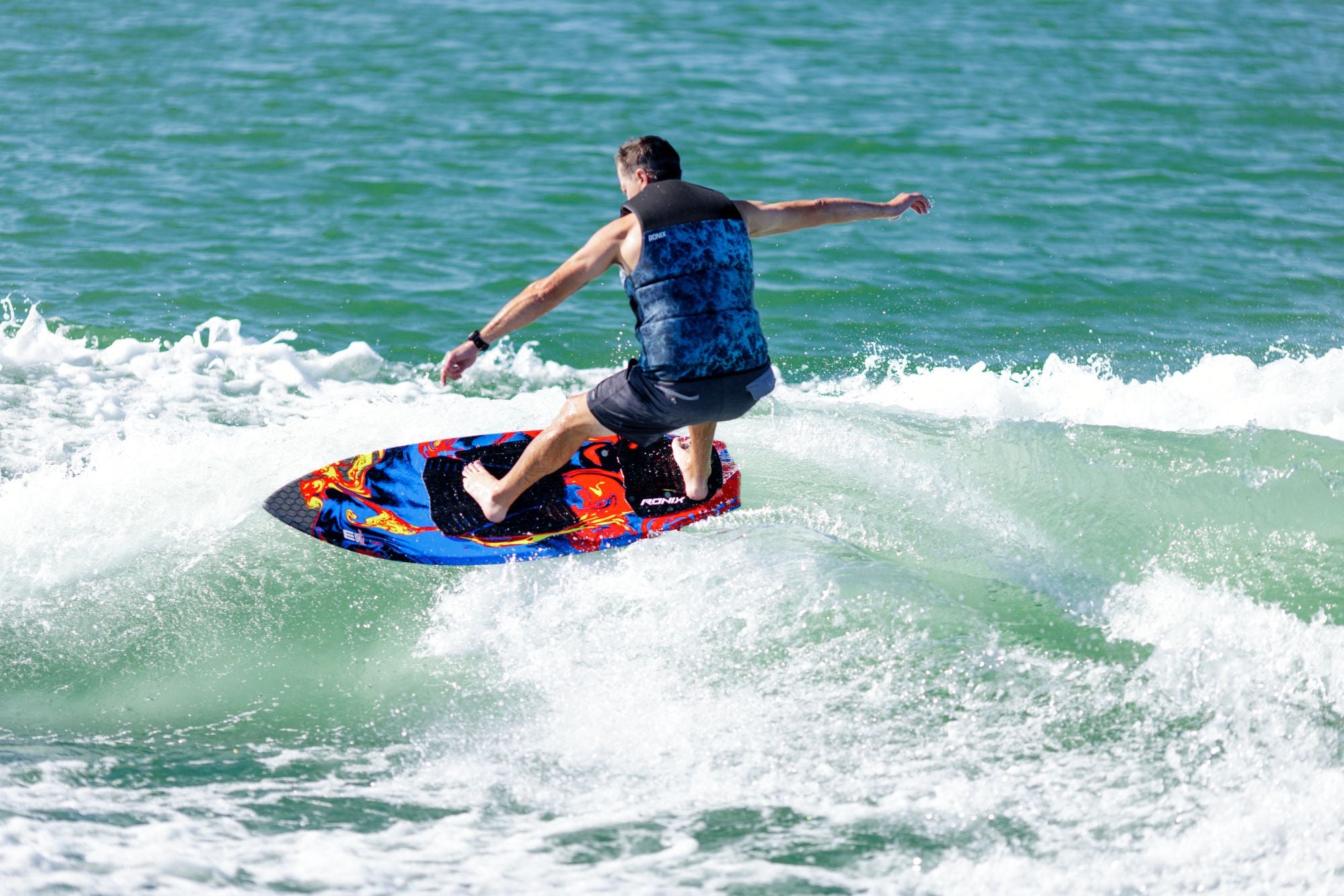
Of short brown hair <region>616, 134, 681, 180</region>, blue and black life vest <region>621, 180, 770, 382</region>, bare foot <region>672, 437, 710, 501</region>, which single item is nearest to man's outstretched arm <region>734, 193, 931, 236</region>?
blue and black life vest <region>621, 180, 770, 382</region>

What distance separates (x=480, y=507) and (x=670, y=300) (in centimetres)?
158

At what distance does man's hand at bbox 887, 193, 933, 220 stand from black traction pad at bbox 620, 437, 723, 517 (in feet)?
4.71

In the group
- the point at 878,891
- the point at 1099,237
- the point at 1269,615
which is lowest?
the point at 878,891

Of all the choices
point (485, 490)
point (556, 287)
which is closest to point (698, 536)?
point (485, 490)

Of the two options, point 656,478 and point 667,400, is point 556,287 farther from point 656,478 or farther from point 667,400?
point 656,478

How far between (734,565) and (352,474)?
1971 millimetres

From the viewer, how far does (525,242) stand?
12070mm

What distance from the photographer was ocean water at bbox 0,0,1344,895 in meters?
4.62

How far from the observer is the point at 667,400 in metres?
5.58

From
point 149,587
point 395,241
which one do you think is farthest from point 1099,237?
point 149,587

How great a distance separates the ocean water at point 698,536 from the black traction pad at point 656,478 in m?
0.28

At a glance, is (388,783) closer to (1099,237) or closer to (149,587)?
(149,587)

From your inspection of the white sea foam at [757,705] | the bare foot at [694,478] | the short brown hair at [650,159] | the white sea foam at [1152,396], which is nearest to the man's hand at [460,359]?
the short brown hair at [650,159]

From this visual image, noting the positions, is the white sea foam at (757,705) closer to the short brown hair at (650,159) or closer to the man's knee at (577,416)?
the man's knee at (577,416)
